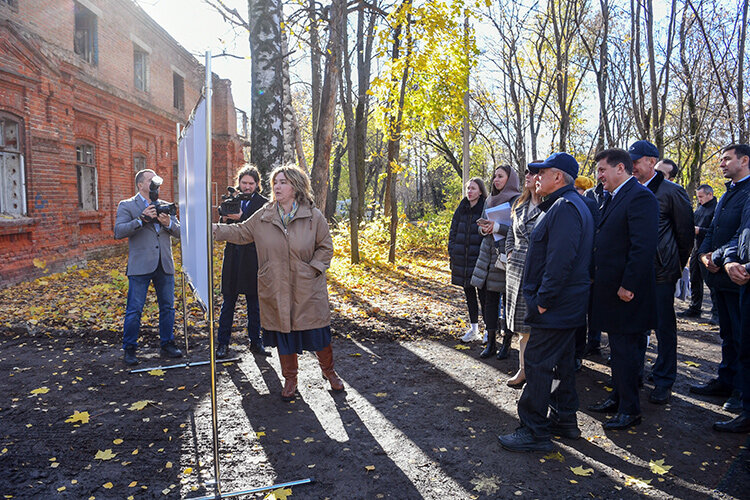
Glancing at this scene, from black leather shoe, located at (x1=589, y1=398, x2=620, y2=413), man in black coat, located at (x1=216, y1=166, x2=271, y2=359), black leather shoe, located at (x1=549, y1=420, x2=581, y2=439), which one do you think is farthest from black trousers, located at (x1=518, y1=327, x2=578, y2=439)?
man in black coat, located at (x1=216, y1=166, x2=271, y2=359)

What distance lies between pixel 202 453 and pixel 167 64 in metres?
21.5

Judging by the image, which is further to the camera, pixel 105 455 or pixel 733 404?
pixel 733 404

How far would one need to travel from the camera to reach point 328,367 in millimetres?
4816

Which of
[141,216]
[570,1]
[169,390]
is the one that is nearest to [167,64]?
[570,1]

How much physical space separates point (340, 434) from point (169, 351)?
290 cm

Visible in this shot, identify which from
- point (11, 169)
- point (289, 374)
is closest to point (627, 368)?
point (289, 374)

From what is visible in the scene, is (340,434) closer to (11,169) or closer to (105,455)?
(105,455)

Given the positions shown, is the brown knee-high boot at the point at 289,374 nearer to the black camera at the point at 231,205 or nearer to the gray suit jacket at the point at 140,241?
the black camera at the point at 231,205

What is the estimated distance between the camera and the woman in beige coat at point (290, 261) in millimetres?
4355

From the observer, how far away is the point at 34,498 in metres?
3.03

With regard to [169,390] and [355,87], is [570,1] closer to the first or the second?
[355,87]

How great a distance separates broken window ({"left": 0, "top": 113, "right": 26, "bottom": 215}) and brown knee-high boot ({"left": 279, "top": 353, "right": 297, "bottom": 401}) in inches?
390

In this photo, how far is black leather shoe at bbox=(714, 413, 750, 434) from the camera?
13.0 ft

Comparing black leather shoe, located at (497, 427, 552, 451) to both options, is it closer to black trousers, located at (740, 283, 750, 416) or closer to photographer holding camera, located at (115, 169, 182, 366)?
black trousers, located at (740, 283, 750, 416)
